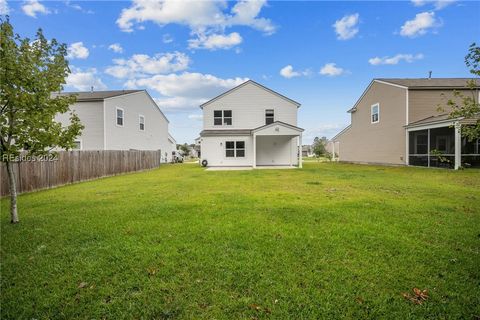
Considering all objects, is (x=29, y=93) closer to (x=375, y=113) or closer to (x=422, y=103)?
(x=422, y=103)

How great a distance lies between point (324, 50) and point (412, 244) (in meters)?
17.9

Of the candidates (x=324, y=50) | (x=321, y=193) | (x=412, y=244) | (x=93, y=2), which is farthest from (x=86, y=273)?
(x=324, y=50)

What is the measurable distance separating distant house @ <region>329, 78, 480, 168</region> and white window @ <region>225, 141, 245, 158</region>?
1238cm

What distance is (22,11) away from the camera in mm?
8242

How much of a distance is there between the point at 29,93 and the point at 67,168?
8.29 m

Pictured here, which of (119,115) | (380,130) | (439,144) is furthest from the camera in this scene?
(380,130)

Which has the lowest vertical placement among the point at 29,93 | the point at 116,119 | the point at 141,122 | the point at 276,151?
the point at 276,151

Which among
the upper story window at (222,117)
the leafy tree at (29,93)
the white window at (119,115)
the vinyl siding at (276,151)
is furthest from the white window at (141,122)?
the leafy tree at (29,93)

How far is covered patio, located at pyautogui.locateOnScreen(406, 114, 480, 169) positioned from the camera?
50.0 feet

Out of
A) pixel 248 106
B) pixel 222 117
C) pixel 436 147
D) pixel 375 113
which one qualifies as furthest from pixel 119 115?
pixel 436 147

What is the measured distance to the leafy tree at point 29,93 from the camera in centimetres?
470

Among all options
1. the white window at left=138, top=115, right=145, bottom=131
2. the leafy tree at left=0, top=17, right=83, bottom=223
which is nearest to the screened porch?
the leafy tree at left=0, top=17, right=83, bottom=223

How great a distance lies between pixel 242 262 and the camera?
11.3 ft

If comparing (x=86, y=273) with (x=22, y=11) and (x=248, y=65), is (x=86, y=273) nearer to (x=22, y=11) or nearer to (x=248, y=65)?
(x=22, y=11)
